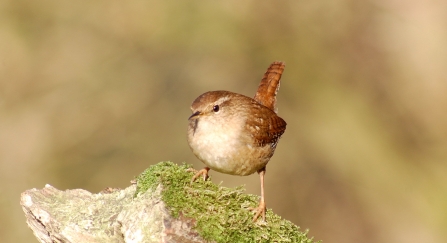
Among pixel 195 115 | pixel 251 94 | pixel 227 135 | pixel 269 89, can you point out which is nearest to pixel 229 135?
pixel 227 135

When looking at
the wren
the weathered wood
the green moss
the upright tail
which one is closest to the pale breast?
the wren

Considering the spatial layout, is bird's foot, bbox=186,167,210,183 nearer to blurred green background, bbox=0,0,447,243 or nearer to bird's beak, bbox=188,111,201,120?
bird's beak, bbox=188,111,201,120

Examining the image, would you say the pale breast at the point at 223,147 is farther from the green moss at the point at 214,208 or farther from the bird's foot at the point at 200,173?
the green moss at the point at 214,208

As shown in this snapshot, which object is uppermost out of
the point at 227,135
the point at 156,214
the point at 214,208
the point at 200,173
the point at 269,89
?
the point at 269,89

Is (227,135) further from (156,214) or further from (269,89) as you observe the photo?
(269,89)

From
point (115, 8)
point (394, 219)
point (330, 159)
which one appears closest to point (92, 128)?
point (115, 8)

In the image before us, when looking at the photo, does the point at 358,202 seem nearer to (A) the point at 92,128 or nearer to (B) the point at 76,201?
(A) the point at 92,128
